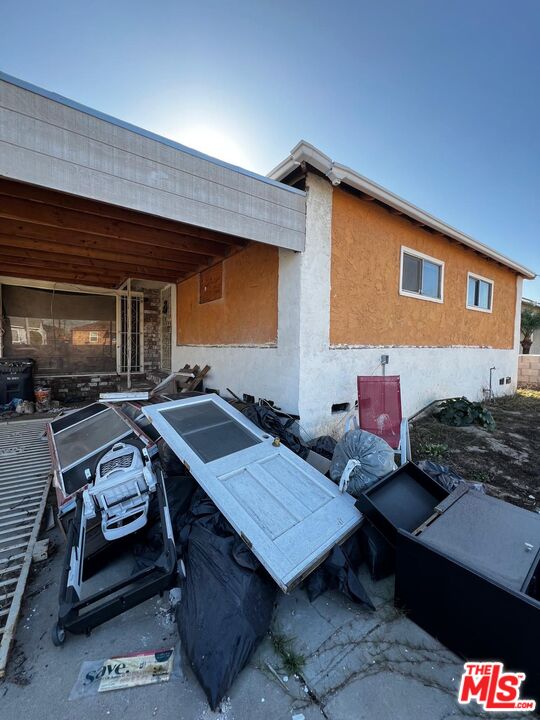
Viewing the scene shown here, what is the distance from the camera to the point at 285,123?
4.78 metres

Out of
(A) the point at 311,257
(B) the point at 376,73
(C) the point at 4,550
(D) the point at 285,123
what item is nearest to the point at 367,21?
(B) the point at 376,73

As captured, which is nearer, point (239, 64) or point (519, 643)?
point (519, 643)

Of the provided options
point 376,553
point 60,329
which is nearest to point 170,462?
point 376,553

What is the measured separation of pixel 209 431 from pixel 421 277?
5075 mm

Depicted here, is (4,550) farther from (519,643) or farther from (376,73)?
(376,73)

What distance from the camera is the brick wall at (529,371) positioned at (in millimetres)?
10898

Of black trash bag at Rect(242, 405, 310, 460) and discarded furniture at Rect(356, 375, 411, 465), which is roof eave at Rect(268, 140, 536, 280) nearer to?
discarded furniture at Rect(356, 375, 411, 465)

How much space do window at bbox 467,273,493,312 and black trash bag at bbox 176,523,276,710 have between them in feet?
24.8

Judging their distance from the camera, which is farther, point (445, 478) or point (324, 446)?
point (324, 446)

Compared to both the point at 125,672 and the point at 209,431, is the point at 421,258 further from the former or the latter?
the point at 125,672

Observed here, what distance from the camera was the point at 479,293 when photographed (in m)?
7.30

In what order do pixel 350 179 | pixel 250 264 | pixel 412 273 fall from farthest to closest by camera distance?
1. pixel 412 273
2. pixel 250 264
3. pixel 350 179

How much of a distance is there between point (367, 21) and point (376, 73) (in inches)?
26.9

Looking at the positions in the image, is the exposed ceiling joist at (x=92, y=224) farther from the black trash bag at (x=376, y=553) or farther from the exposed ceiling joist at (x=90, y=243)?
the black trash bag at (x=376, y=553)
